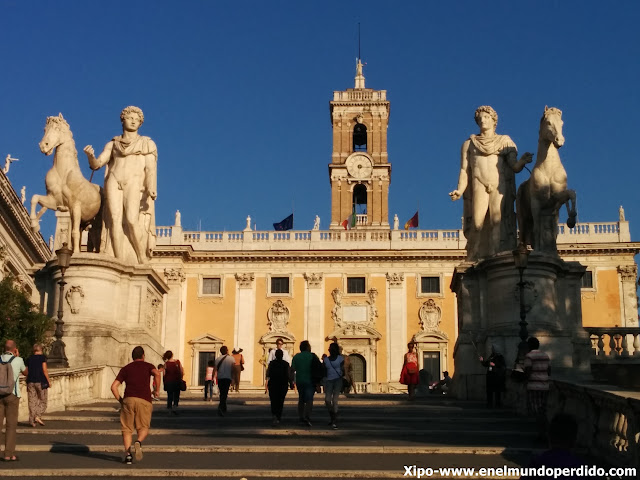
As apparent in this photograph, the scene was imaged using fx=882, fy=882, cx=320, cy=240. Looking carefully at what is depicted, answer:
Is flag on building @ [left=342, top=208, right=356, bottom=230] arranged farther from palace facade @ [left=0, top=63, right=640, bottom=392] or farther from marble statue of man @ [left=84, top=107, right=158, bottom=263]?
marble statue of man @ [left=84, top=107, right=158, bottom=263]

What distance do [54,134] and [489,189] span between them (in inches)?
416

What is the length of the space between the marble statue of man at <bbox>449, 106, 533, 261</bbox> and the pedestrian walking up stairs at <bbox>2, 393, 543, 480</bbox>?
5.88 metres

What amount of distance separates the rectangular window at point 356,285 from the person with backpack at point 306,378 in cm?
3856

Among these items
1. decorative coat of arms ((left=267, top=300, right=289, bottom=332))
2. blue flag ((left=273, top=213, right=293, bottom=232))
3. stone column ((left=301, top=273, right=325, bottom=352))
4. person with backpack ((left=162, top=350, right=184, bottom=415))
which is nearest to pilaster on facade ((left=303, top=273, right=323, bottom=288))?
stone column ((left=301, top=273, right=325, bottom=352))

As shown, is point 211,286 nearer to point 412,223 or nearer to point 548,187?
point 412,223

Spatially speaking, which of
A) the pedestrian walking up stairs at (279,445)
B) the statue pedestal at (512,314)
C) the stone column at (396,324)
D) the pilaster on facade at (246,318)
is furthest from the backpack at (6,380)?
the stone column at (396,324)

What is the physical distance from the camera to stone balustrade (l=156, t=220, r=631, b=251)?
54219 millimetres

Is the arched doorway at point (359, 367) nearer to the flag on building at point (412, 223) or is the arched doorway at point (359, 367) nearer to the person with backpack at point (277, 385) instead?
the flag on building at point (412, 223)

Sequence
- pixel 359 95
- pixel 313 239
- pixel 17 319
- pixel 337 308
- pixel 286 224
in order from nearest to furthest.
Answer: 1. pixel 17 319
2. pixel 337 308
3. pixel 313 239
4. pixel 286 224
5. pixel 359 95

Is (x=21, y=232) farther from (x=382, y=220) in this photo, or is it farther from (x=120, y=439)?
(x=120, y=439)

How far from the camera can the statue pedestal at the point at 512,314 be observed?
19594 mm

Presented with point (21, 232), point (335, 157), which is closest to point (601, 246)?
point (335, 157)

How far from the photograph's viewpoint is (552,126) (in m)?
20.4

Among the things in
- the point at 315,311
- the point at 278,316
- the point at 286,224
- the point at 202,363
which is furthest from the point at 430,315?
the point at 202,363
